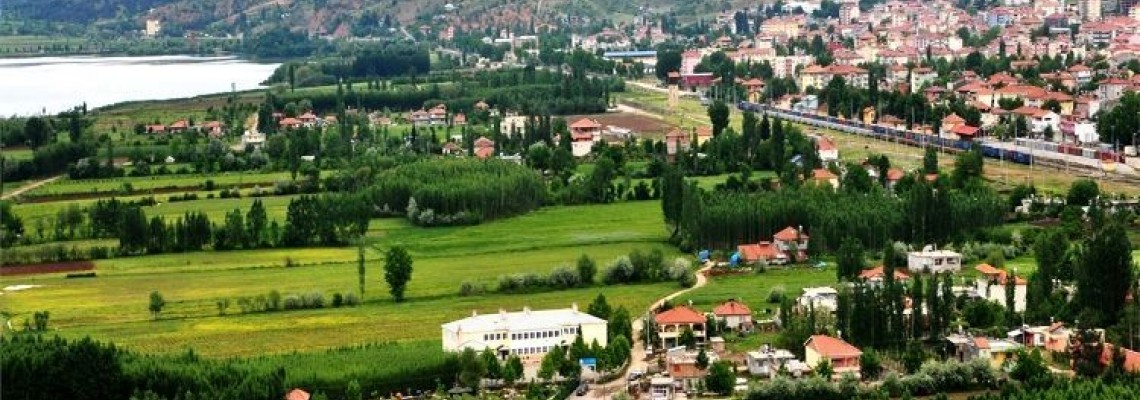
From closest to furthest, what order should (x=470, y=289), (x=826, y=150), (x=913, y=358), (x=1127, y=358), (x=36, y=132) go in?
1. (x=1127, y=358)
2. (x=913, y=358)
3. (x=470, y=289)
4. (x=826, y=150)
5. (x=36, y=132)

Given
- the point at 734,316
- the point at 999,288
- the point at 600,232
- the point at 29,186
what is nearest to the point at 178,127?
the point at 29,186

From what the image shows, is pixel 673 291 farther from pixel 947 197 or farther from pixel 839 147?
pixel 839 147

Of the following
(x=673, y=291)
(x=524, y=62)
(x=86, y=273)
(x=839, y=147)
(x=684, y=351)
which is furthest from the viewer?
(x=524, y=62)

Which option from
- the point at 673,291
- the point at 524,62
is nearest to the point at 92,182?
the point at 673,291

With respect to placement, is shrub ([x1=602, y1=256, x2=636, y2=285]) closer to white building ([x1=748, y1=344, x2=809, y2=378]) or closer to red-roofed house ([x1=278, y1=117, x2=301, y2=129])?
white building ([x1=748, y1=344, x2=809, y2=378])

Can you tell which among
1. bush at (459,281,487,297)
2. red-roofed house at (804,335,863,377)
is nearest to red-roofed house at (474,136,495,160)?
bush at (459,281,487,297)

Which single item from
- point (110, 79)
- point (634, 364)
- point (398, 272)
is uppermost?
point (110, 79)

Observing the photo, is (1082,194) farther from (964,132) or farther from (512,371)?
(512,371)

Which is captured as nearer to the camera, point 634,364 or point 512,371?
point 512,371
